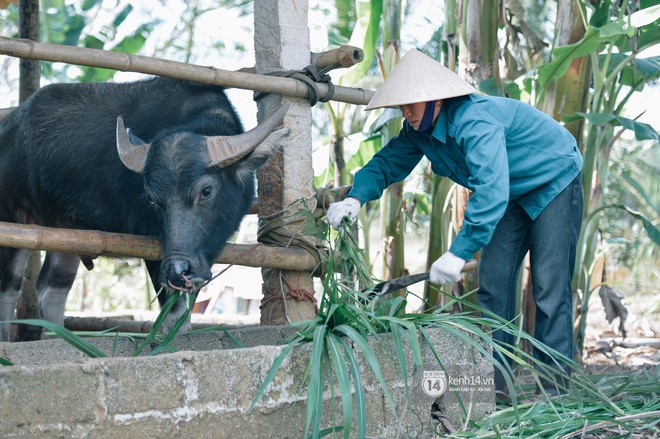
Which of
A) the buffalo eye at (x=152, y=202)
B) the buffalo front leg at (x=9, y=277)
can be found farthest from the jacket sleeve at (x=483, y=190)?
the buffalo front leg at (x=9, y=277)

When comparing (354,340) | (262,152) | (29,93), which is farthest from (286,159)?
(29,93)

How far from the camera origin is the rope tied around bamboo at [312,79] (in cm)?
378

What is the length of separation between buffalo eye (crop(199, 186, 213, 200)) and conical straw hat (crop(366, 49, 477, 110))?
0.89 metres

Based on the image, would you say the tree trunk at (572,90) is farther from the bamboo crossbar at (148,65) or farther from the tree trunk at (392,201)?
the bamboo crossbar at (148,65)

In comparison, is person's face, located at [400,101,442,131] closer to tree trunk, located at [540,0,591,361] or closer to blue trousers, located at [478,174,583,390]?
blue trousers, located at [478,174,583,390]

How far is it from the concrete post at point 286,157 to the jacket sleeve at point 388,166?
0.96 feet

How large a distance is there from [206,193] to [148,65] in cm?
70

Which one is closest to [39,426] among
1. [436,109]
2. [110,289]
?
[436,109]

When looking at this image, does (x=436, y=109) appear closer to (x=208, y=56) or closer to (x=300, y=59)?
(x=300, y=59)

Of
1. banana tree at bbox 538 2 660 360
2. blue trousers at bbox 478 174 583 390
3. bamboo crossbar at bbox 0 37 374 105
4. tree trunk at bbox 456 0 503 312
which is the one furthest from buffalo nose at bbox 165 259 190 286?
banana tree at bbox 538 2 660 360

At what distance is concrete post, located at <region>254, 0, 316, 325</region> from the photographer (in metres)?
Result: 3.79

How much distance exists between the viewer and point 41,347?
302 centimetres

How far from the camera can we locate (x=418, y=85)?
3377 millimetres

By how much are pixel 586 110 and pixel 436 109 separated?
2.16 meters
